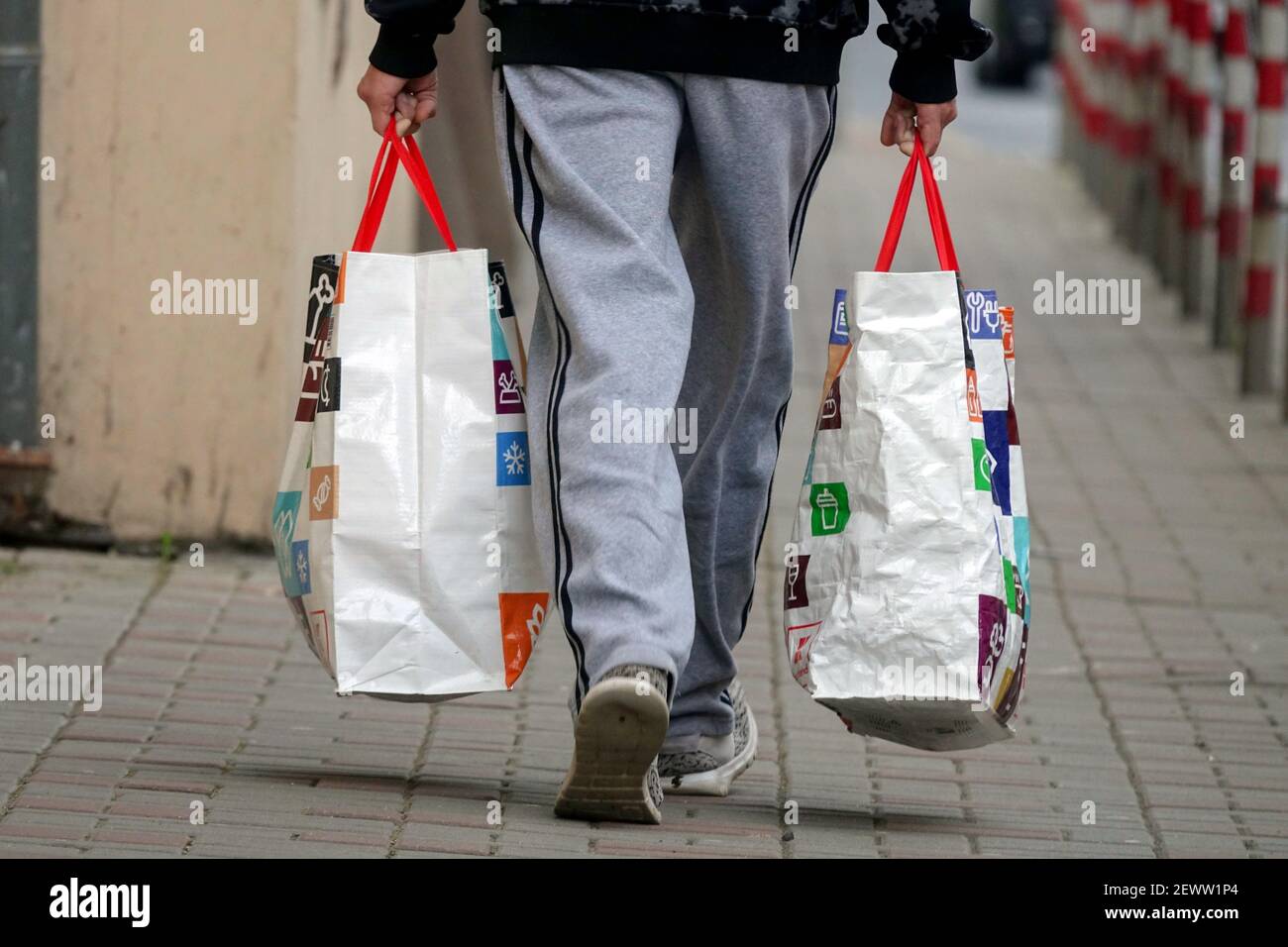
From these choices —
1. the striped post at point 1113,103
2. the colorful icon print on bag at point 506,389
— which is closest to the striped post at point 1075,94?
the striped post at point 1113,103

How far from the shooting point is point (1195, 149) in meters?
10.4

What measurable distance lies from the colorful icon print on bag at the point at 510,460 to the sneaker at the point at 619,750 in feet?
1.34

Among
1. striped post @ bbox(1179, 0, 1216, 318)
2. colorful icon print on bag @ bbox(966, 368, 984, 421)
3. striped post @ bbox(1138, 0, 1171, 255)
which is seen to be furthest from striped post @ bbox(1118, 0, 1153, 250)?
colorful icon print on bag @ bbox(966, 368, 984, 421)

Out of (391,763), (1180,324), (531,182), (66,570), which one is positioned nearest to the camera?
(531,182)

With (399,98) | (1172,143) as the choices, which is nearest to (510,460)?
(399,98)

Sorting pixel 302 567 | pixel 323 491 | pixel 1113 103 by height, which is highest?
pixel 323 491

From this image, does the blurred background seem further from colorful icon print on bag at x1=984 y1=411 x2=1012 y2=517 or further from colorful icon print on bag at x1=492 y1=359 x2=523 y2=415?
colorful icon print on bag at x1=984 y1=411 x2=1012 y2=517

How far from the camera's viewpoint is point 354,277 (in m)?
3.29

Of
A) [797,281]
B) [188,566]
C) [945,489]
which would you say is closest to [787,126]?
[945,489]

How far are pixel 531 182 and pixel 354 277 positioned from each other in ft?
1.02

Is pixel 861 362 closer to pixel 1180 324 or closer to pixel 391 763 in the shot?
pixel 391 763

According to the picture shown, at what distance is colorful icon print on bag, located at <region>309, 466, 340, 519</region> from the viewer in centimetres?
326

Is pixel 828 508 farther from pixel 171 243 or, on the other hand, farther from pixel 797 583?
pixel 171 243

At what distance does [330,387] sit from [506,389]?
255 mm
